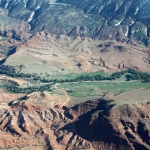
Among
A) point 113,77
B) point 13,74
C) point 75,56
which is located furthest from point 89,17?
point 13,74

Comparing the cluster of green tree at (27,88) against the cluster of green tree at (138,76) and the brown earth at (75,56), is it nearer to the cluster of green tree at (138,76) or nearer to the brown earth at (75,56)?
the brown earth at (75,56)

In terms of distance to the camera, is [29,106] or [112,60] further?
[112,60]

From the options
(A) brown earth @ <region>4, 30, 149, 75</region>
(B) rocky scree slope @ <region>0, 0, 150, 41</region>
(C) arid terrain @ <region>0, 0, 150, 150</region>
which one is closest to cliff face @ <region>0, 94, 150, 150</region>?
(C) arid terrain @ <region>0, 0, 150, 150</region>

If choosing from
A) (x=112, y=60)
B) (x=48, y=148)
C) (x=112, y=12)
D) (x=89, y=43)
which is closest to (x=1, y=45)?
(x=89, y=43)

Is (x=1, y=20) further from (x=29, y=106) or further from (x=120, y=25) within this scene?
(x=29, y=106)

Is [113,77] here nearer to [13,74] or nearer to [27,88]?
[27,88]

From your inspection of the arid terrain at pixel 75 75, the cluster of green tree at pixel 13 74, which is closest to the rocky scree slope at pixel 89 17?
the arid terrain at pixel 75 75
